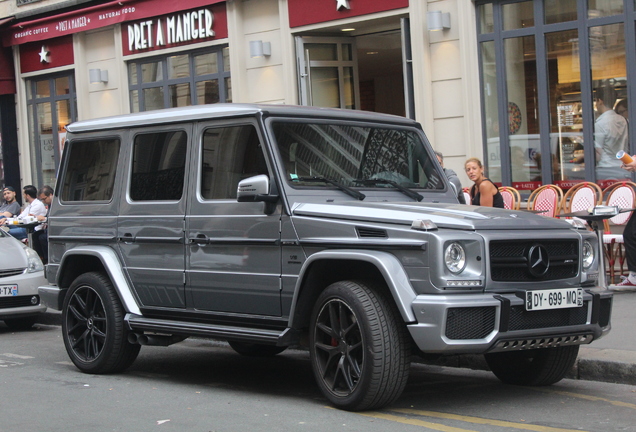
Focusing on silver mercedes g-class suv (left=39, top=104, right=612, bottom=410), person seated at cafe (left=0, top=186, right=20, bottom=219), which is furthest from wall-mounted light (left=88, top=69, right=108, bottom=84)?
silver mercedes g-class suv (left=39, top=104, right=612, bottom=410)

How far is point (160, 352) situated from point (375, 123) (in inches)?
133

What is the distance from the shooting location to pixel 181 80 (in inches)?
743

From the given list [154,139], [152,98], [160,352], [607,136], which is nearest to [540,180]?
[607,136]

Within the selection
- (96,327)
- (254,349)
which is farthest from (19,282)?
(254,349)

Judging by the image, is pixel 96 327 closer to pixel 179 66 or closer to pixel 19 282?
pixel 19 282

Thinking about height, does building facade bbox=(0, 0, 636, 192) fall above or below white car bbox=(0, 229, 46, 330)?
above

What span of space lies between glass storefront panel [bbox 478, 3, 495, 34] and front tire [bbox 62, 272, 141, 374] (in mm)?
7908

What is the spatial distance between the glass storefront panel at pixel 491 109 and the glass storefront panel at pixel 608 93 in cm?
151

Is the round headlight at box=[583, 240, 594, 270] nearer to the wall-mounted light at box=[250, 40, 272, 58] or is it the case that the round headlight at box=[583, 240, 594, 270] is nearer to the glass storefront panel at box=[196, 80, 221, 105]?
the wall-mounted light at box=[250, 40, 272, 58]

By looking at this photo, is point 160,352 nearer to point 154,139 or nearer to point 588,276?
point 154,139

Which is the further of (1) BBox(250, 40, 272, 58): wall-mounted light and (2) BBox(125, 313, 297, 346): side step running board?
(1) BBox(250, 40, 272, 58): wall-mounted light

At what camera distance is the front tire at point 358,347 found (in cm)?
586

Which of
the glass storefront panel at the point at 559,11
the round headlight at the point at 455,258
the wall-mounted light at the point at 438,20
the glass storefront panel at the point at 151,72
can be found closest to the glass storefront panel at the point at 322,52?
the wall-mounted light at the point at 438,20

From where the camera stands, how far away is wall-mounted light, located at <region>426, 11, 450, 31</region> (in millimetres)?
14180
